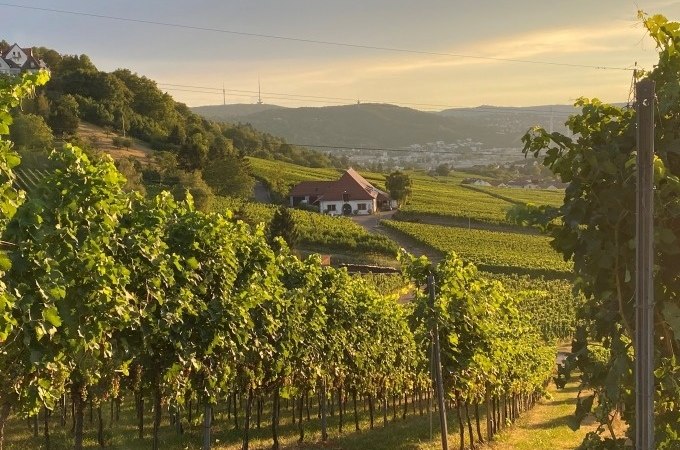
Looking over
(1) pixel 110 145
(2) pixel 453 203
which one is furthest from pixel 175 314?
(2) pixel 453 203

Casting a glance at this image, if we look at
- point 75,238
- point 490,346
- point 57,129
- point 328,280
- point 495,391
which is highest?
point 57,129

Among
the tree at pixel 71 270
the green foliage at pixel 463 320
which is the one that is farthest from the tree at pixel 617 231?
the green foliage at pixel 463 320

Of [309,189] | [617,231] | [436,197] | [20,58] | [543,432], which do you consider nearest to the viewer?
[617,231]

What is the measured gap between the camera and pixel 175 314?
9.23m

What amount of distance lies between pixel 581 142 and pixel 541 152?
30cm

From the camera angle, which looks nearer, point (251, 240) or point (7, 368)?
point (7, 368)

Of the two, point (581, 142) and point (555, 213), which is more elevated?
point (581, 142)

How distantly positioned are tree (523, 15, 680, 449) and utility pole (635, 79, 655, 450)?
12.9 inches

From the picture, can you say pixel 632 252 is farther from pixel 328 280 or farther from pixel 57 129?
pixel 57 129

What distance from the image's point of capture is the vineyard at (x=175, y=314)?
6918mm

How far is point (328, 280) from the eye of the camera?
16438 mm

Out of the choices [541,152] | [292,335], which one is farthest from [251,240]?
[541,152]

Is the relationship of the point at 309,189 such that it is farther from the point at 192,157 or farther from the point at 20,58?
the point at 20,58

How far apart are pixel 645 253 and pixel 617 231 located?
646 mm
